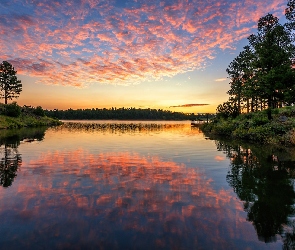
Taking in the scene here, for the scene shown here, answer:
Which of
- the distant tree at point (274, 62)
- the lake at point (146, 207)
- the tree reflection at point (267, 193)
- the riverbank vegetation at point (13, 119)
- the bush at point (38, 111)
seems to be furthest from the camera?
the bush at point (38, 111)

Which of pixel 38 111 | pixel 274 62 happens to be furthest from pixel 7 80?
pixel 274 62

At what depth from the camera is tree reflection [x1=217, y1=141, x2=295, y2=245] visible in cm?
645

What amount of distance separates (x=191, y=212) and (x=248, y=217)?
1727mm

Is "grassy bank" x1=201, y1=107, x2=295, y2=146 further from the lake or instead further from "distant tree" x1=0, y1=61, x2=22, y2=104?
"distant tree" x1=0, y1=61, x2=22, y2=104

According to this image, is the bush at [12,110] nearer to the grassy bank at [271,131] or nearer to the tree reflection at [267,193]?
the grassy bank at [271,131]

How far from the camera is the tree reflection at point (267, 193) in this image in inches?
254

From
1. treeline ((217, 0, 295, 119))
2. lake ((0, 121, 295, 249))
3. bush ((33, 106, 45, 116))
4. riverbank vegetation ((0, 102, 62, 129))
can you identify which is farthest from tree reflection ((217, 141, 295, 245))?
bush ((33, 106, 45, 116))

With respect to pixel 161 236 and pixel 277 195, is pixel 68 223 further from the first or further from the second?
pixel 277 195

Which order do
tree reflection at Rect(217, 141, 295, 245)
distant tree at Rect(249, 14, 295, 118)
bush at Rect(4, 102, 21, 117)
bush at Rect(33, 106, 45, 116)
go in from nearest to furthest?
tree reflection at Rect(217, 141, 295, 245)
distant tree at Rect(249, 14, 295, 118)
bush at Rect(4, 102, 21, 117)
bush at Rect(33, 106, 45, 116)

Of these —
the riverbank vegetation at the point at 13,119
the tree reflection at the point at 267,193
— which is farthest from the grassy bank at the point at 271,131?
the riverbank vegetation at the point at 13,119

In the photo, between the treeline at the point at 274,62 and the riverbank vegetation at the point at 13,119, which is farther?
the riverbank vegetation at the point at 13,119

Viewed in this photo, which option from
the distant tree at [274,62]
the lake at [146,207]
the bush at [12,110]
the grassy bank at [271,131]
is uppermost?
the distant tree at [274,62]

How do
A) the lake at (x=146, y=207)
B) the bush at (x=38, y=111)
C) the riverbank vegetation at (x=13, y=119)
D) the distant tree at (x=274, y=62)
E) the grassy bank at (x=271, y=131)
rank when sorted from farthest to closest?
the bush at (x=38, y=111)
the riverbank vegetation at (x=13, y=119)
the distant tree at (x=274, y=62)
the grassy bank at (x=271, y=131)
the lake at (x=146, y=207)

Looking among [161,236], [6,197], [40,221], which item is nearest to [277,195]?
[161,236]
